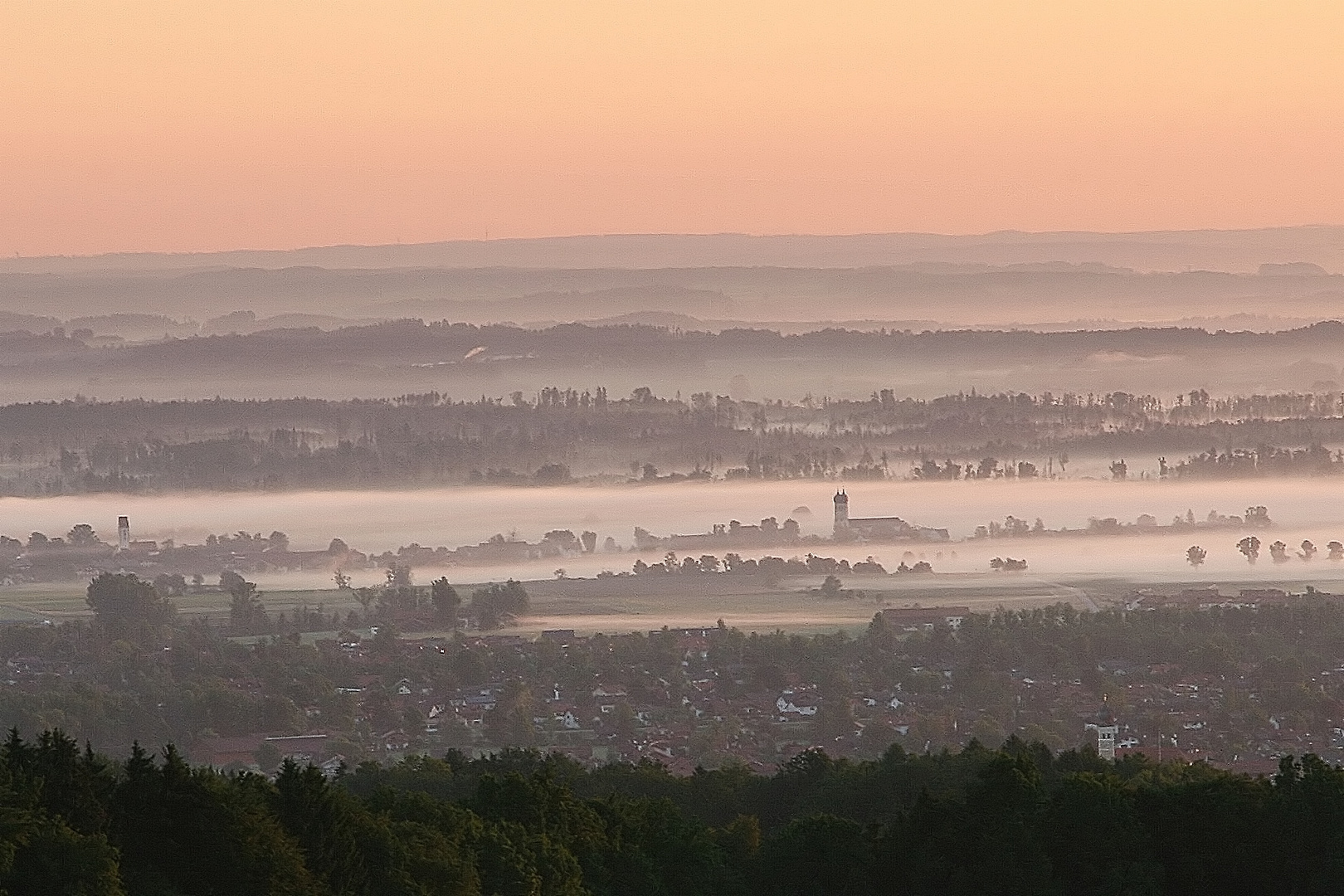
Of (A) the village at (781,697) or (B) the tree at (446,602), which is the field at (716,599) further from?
(A) the village at (781,697)

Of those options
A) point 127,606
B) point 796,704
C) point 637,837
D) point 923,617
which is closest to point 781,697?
point 796,704

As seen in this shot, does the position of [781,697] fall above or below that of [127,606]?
below

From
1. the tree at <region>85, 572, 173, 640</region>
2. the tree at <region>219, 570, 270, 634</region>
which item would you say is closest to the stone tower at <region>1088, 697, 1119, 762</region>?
the tree at <region>85, 572, 173, 640</region>

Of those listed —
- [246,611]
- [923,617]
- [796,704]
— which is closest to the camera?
[796,704]

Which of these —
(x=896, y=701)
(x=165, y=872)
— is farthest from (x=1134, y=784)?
(x=896, y=701)

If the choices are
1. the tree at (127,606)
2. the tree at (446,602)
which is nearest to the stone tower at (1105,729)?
the tree at (127,606)

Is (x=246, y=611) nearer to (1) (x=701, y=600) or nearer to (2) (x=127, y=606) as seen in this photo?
(2) (x=127, y=606)

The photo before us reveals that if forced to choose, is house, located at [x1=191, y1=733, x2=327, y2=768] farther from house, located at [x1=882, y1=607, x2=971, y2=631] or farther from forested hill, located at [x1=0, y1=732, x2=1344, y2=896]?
house, located at [x1=882, y1=607, x2=971, y2=631]

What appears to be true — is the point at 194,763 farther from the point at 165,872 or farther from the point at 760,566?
the point at 760,566
